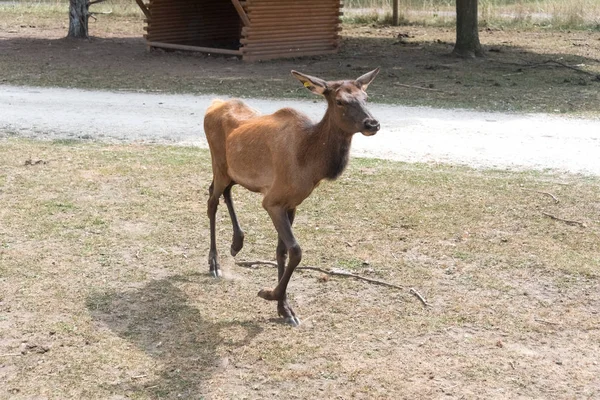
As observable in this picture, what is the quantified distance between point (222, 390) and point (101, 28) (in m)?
21.4

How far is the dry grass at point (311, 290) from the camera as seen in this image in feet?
17.7

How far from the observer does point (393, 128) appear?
12531mm

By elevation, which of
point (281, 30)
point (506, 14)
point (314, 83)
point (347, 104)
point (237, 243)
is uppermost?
point (506, 14)

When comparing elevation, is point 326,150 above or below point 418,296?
above

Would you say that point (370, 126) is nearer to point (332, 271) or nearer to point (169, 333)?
point (332, 271)

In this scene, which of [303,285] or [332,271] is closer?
[303,285]

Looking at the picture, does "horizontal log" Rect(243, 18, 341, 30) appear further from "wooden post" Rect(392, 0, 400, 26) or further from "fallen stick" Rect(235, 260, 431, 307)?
"fallen stick" Rect(235, 260, 431, 307)

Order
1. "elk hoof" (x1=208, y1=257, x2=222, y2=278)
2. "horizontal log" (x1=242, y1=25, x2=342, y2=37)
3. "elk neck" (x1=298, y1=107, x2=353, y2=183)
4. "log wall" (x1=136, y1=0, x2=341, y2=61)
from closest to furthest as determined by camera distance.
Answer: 1. "elk neck" (x1=298, y1=107, x2=353, y2=183)
2. "elk hoof" (x1=208, y1=257, x2=222, y2=278)
3. "horizontal log" (x1=242, y1=25, x2=342, y2=37)
4. "log wall" (x1=136, y1=0, x2=341, y2=61)

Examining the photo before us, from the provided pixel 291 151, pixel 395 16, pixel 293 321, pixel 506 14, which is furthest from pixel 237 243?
pixel 506 14

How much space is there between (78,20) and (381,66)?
8.43 meters

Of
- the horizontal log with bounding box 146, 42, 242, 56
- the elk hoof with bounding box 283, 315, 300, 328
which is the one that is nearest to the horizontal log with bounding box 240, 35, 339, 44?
the horizontal log with bounding box 146, 42, 242, 56

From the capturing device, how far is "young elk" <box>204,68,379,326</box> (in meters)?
5.80

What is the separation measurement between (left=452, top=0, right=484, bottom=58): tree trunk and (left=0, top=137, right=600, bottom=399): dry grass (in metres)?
9.74

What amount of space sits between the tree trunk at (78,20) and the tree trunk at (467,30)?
9.42 metres
